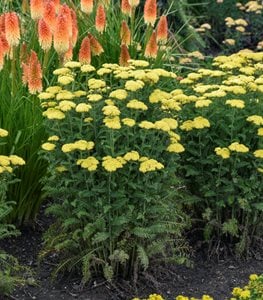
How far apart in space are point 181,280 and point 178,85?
142 centimetres

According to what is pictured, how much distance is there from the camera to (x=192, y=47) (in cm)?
963

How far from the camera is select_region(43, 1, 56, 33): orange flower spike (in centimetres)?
504

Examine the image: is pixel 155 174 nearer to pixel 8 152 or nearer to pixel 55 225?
pixel 55 225

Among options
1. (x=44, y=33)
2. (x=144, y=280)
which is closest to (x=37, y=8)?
(x=44, y=33)

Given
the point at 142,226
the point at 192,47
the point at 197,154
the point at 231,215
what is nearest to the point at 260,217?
the point at 231,215

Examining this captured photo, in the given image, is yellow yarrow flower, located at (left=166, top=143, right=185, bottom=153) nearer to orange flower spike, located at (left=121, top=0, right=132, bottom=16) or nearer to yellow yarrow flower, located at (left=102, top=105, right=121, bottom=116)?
yellow yarrow flower, located at (left=102, top=105, right=121, bottom=116)

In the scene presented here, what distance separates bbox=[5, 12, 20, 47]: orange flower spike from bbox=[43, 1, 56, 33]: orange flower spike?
0.20 meters

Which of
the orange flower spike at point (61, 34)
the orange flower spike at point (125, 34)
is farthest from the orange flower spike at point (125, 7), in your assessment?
the orange flower spike at point (61, 34)

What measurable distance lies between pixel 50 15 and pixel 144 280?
173 cm

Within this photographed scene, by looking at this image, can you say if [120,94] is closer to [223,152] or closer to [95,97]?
[95,97]

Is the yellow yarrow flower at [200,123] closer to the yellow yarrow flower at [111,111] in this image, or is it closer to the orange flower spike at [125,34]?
the yellow yarrow flower at [111,111]

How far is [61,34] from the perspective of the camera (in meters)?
4.90

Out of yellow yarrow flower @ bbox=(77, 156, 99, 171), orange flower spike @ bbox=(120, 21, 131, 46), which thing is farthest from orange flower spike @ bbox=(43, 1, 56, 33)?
yellow yarrow flower @ bbox=(77, 156, 99, 171)

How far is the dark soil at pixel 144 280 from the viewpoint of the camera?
14.9 feet
